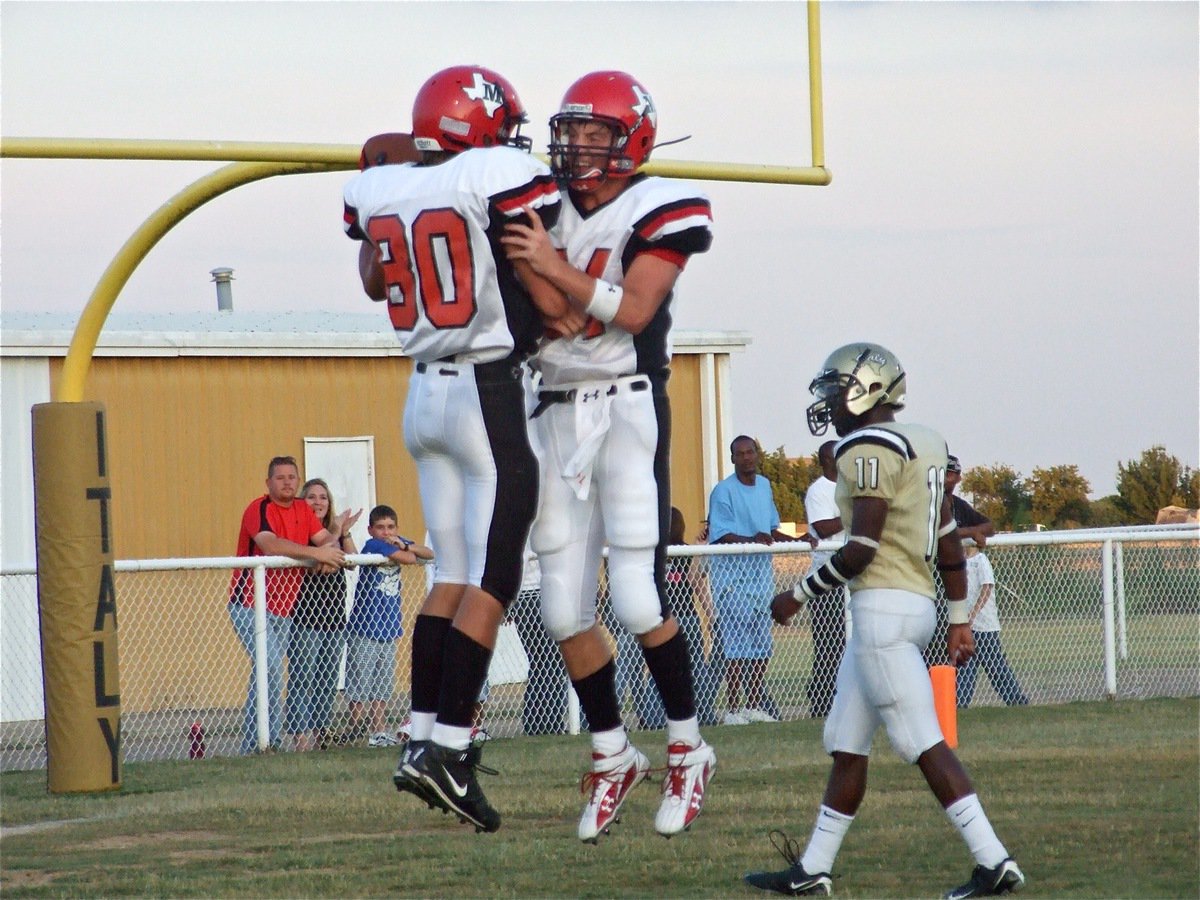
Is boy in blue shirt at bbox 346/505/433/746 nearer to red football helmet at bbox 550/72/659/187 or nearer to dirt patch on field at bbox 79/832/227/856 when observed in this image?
dirt patch on field at bbox 79/832/227/856

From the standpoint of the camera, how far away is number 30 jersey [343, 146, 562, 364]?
625cm

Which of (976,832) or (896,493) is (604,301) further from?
(976,832)

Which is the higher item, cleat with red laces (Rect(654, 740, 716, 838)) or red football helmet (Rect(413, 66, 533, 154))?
red football helmet (Rect(413, 66, 533, 154))

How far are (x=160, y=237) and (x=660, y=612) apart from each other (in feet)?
16.6

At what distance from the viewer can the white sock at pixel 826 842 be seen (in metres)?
7.61

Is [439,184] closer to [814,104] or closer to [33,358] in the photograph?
→ [814,104]

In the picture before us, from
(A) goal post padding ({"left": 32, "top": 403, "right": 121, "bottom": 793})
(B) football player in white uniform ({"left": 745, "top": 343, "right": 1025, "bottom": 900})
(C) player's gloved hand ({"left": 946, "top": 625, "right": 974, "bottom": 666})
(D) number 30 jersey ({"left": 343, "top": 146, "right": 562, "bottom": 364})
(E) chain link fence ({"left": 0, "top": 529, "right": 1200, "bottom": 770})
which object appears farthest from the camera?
(E) chain link fence ({"left": 0, "top": 529, "right": 1200, "bottom": 770})

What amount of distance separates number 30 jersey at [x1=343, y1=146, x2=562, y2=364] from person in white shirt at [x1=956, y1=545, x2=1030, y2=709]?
897 cm

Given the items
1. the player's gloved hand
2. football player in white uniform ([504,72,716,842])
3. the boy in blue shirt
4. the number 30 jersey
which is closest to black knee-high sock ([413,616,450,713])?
football player in white uniform ([504,72,716,842])

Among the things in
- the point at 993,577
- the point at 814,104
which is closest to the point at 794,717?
the point at 993,577

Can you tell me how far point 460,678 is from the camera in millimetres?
6539

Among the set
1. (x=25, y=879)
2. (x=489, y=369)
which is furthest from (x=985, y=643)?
(x=489, y=369)

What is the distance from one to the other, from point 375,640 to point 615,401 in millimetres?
7071

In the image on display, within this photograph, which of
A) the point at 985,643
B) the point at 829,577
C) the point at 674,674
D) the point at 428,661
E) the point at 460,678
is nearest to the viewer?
the point at 460,678
